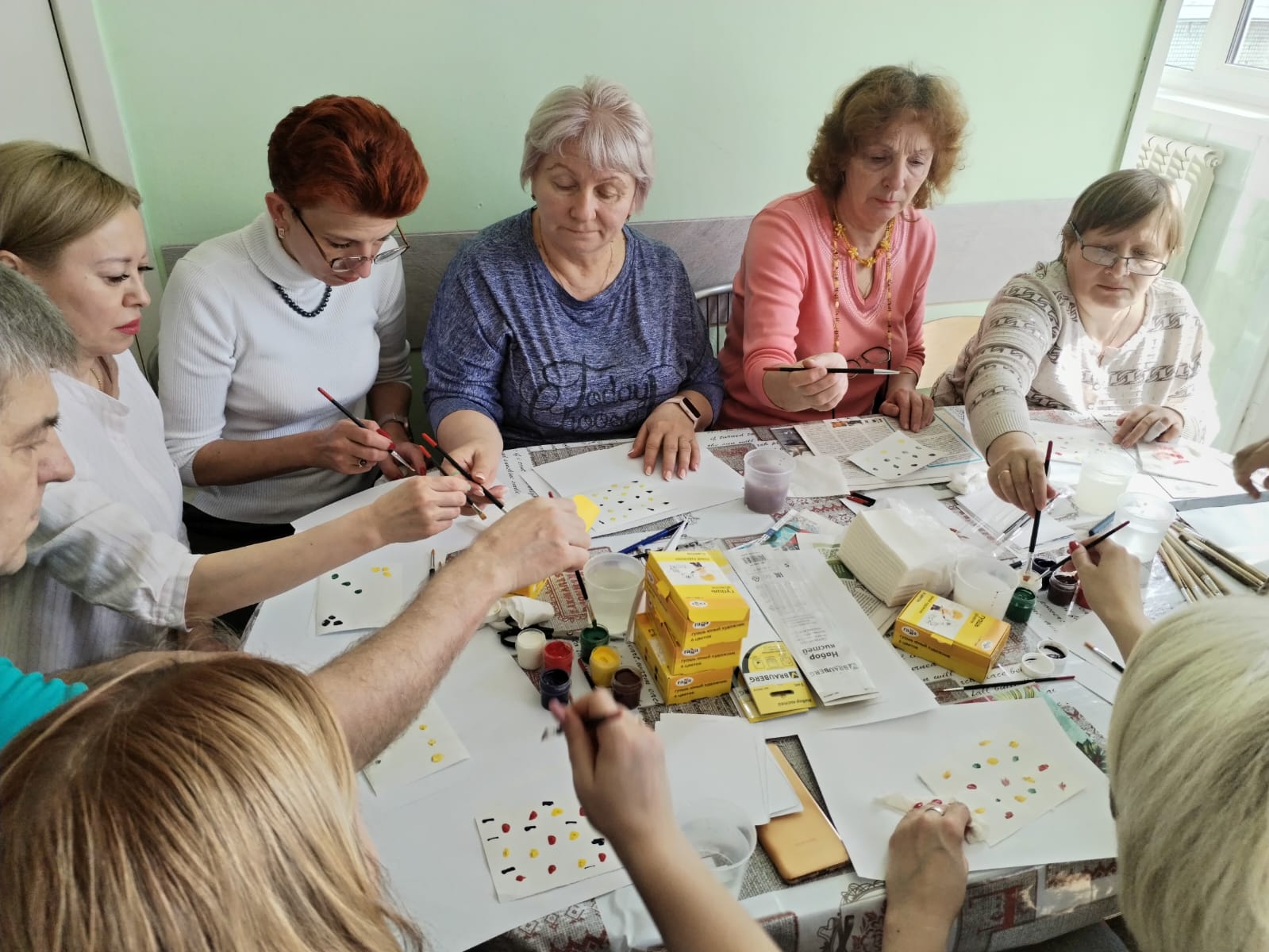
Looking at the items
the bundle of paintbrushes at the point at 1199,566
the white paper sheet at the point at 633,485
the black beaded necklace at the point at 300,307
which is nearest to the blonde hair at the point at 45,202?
the black beaded necklace at the point at 300,307

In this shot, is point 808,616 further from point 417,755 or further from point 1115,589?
point 417,755

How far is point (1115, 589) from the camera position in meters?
1.34

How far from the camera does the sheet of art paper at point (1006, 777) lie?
1.07 metres

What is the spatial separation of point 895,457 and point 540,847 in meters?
1.21

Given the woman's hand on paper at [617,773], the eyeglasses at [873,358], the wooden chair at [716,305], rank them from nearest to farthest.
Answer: the woman's hand on paper at [617,773] → the eyeglasses at [873,358] → the wooden chair at [716,305]

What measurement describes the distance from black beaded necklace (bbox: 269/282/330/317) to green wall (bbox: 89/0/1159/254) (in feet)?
1.78

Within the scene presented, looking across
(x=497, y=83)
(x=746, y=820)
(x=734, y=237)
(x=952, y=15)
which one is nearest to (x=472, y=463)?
(x=746, y=820)

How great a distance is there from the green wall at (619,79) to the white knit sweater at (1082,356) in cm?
96

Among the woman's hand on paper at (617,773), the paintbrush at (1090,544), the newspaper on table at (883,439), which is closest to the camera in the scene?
the woman's hand on paper at (617,773)

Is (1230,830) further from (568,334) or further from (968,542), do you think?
(568,334)

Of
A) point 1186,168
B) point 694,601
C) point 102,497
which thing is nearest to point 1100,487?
point 694,601

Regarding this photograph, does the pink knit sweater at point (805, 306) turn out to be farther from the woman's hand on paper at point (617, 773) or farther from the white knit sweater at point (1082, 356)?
the woman's hand on paper at point (617, 773)

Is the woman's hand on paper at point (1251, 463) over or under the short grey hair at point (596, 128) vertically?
under

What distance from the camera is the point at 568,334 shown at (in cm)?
208
